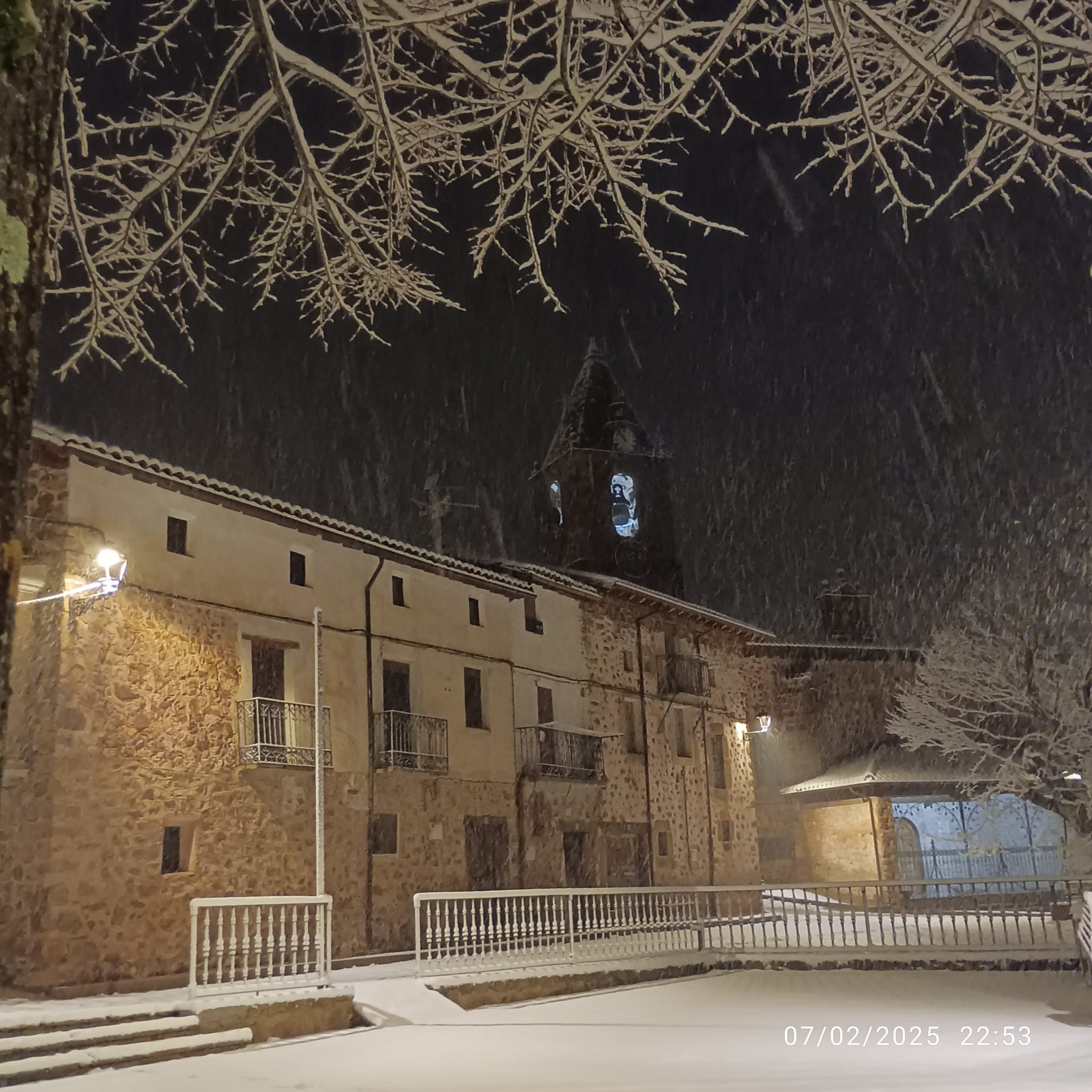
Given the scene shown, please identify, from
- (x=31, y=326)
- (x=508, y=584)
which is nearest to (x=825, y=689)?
(x=508, y=584)

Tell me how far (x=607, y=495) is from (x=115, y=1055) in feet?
94.1

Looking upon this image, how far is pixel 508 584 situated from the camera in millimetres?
20797

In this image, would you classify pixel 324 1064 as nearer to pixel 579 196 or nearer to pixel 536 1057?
pixel 536 1057

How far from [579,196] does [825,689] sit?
28.5 m

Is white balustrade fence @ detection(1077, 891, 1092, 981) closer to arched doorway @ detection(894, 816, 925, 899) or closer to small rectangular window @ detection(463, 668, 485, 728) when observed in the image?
small rectangular window @ detection(463, 668, 485, 728)

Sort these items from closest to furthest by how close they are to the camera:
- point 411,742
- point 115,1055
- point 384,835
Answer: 1. point 115,1055
2. point 384,835
3. point 411,742

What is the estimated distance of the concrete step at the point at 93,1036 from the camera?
7707 millimetres

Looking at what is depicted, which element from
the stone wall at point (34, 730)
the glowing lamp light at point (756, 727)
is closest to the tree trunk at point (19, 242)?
the stone wall at point (34, 730)

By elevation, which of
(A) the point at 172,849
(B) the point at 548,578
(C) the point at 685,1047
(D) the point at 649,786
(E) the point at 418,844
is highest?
(B) the point at 548,578

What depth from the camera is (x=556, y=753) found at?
837 inches

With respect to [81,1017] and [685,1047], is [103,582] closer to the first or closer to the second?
[81,1017]

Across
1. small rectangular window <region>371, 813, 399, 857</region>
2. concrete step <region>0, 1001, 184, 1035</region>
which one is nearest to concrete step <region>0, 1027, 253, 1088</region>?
concrete step <region>0, 1001, 184, 1035</region>

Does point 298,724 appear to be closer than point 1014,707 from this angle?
Yes

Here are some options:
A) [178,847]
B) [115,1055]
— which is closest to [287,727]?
[178,847]
